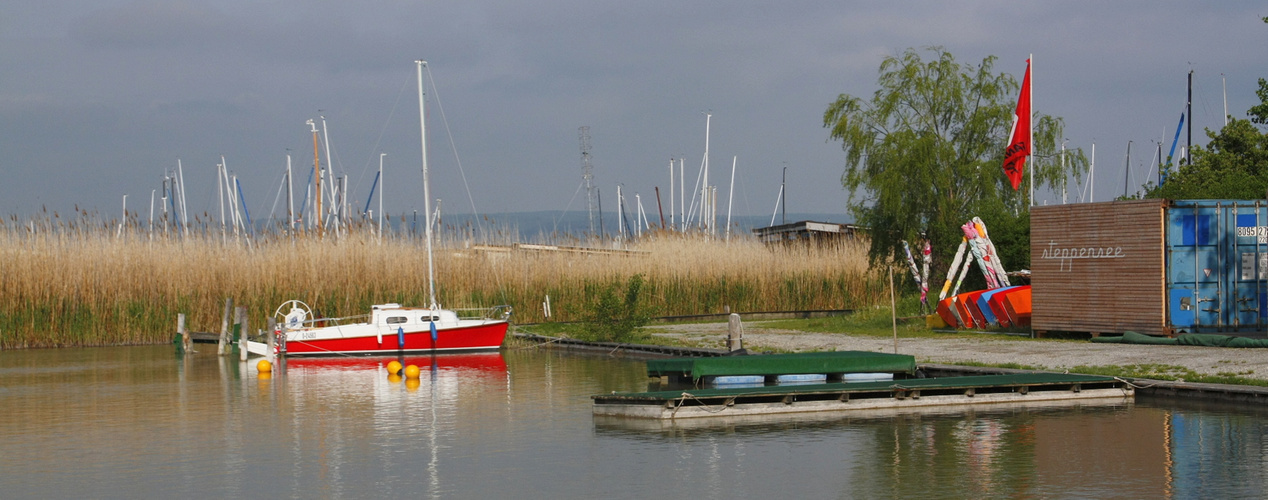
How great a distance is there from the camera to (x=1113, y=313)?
24.5m

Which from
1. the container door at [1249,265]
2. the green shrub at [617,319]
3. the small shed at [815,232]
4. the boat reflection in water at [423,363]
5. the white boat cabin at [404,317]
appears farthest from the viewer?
the small shed at [815,232]

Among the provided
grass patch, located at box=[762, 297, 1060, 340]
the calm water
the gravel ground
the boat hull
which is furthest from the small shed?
the calm water

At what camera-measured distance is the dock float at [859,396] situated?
642 inches

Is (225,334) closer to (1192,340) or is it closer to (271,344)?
(271,344)

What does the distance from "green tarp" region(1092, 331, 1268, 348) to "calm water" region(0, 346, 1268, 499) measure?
619 cm

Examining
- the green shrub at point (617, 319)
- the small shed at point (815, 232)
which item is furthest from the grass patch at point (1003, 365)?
the small shed at point (815, 232)

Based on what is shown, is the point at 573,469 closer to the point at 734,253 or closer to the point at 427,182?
the point at 427,182

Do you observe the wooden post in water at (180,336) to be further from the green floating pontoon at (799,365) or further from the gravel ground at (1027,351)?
the green floating pontoon at (799,365)

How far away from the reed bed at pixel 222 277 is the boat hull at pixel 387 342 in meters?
4.74

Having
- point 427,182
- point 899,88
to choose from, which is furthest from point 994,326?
point 427,182

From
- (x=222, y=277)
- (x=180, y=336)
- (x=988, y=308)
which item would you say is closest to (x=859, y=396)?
(x=988, y=308)

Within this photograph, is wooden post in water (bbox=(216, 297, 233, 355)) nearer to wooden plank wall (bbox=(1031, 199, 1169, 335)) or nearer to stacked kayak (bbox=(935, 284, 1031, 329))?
stacked kayak (bbox=(935, 284, 1031, 329))

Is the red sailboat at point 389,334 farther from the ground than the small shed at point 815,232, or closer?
closer

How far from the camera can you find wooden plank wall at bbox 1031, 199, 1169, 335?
78.1 feet
